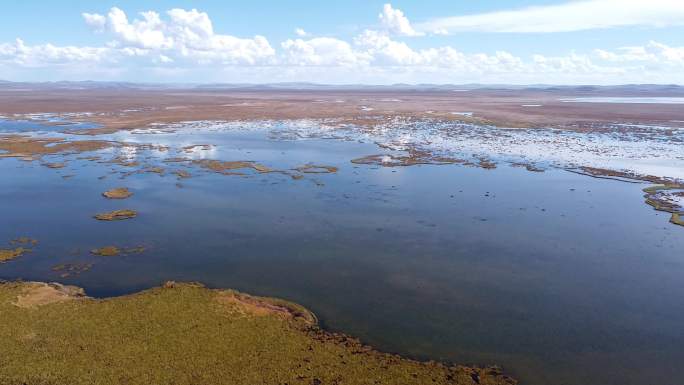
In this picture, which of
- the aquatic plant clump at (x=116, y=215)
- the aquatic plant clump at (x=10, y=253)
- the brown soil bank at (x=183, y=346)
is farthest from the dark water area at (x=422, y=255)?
the brown soil bank at (x=183, y=346)

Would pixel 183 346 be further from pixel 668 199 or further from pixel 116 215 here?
pixel 668 199

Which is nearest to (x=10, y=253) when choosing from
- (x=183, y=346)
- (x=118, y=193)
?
(x=118, y=193)

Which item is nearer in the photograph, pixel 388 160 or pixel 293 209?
pixel 293 209

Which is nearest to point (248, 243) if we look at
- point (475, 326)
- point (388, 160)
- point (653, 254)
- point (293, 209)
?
point (293, 209)

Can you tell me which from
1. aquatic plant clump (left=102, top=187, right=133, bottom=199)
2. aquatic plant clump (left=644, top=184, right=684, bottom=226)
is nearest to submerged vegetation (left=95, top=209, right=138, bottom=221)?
aquatic plant clump (left=102, top=187, right=133, bottom=199)

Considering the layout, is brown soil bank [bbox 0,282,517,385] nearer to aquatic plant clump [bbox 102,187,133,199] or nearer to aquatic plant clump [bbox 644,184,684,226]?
aquatic plant clump [bbox 102,187,133,199]

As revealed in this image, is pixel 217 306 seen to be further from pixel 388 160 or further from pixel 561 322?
pixel 388 160

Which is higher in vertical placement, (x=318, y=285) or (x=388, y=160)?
(x=388, y=160)
